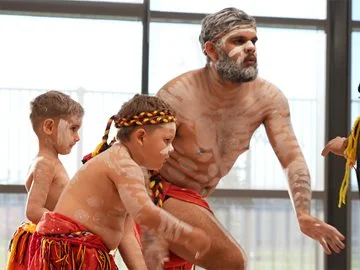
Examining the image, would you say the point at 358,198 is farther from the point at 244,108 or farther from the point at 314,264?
the point at 244,108

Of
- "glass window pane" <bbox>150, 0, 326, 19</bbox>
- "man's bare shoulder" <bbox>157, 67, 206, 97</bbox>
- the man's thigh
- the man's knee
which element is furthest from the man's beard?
"glass window pane" <bbox>150, 0, 326, 19</bbox>

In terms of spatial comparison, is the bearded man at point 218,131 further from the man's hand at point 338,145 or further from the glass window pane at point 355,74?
the glass window pane at point 355,74

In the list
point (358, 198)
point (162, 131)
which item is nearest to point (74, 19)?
point (358, 198)

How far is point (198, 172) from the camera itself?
3.41 meters

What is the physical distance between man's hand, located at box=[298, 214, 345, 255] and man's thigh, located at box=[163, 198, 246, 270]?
25 cm

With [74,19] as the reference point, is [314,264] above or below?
below

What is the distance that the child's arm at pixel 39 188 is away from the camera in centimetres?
346

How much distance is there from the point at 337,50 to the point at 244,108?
2.83 meters

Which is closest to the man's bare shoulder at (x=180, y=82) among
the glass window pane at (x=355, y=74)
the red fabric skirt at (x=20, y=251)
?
the red fabric skirt at (x=20, y=251)

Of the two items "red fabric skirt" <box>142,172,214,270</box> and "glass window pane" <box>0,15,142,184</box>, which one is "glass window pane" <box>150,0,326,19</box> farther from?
"red fabric skirt" <box>142,172,214,270</box>

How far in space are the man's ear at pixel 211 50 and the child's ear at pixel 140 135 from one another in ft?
2.24

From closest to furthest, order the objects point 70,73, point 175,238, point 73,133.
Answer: point 175,238, point 73,133, point 70,73

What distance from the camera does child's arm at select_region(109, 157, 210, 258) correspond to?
8.75ft

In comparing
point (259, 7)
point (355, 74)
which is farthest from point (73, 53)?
point (355, 74)
